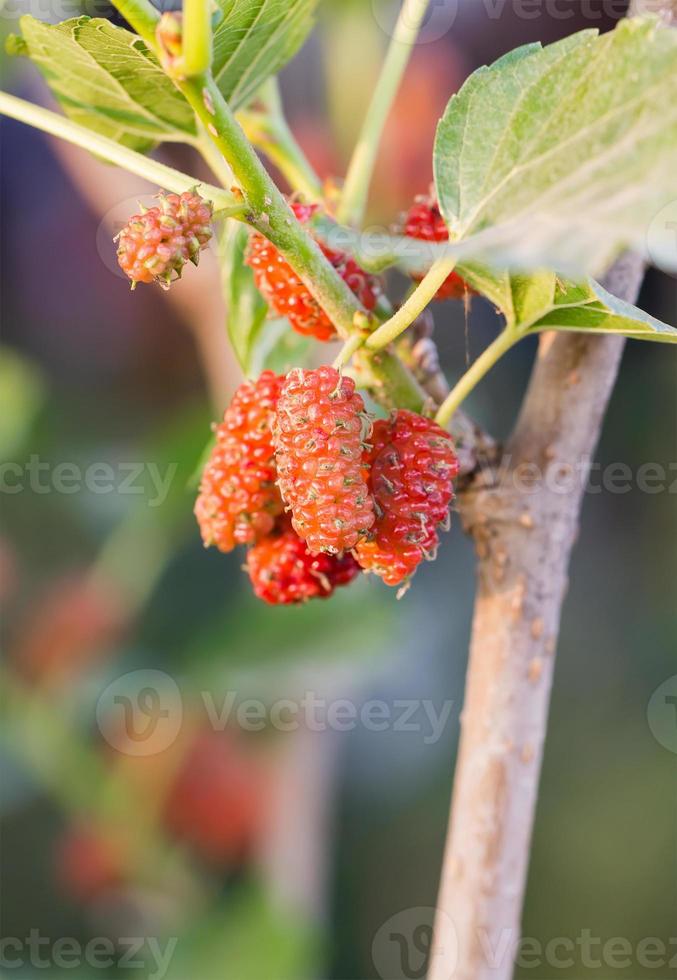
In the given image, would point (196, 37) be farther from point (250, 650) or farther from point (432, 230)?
point (250, 650)

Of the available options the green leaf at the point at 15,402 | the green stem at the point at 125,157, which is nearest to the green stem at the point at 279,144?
the green stem at the point at 125,157

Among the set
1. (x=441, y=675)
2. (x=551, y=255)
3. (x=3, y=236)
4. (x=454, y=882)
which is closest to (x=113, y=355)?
(x=3, y=236)

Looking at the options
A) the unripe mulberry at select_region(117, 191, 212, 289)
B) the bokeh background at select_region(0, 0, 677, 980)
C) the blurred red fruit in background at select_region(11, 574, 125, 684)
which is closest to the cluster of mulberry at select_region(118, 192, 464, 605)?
the unripe mulberry at select_region(117, 191, 212, 289)

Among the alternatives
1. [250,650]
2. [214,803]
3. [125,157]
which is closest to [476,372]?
[125,157]

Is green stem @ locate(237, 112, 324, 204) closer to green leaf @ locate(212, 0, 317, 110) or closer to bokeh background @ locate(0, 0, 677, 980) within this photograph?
green leaf @ locate(212, 0, 317, 110)

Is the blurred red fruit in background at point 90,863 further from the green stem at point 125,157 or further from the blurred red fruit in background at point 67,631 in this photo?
the green stem at point 125,157

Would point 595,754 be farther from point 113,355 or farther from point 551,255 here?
point 551,255
